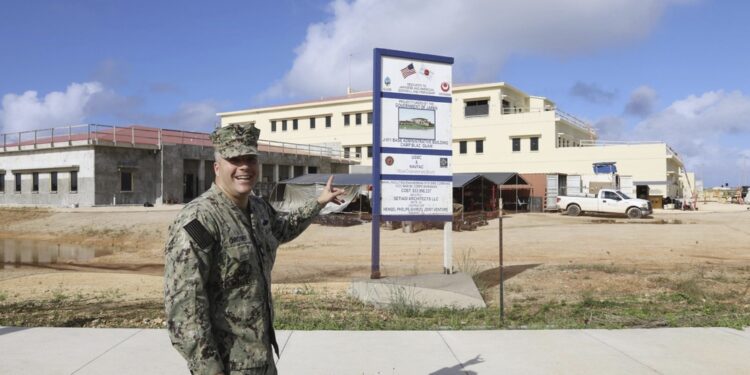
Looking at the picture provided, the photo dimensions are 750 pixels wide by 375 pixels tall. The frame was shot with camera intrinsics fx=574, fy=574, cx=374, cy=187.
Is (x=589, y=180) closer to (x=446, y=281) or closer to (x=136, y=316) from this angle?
(x=446, y=281)

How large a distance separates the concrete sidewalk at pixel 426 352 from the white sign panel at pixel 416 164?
3740 millimetres

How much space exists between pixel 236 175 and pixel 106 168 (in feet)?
123

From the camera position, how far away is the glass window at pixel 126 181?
37.4 m

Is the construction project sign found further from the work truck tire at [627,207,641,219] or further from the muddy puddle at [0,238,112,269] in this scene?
the work truck tire at [627,207,641,219]

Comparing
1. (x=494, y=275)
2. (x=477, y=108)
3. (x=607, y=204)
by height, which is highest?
(x=477, y=108)

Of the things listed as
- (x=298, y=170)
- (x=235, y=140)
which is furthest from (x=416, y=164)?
(x=298, y=170)

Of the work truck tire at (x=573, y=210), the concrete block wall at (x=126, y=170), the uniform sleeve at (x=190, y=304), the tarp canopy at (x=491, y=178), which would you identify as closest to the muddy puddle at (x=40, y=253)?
the concrete block wall at (x=126, y=170)

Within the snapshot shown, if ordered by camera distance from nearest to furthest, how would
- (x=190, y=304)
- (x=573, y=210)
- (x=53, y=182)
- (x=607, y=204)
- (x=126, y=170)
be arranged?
(x=190, y=304)
(x=607, y=204)
(x=573, y=210)
(x=126, y=170)
(x=53, y=182)

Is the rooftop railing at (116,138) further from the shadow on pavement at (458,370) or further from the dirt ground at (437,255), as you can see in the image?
the shadow on pavement at (458,370)

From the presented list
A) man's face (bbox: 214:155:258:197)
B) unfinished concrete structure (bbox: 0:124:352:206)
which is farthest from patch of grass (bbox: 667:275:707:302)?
unfinished concrete structure (bbox: 0:124:352:206)

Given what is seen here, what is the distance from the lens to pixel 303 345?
586 centimetres

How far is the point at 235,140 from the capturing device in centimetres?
275

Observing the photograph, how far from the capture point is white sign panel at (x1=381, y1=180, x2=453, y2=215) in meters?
9.59

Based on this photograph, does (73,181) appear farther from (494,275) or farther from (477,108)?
(477,108)
